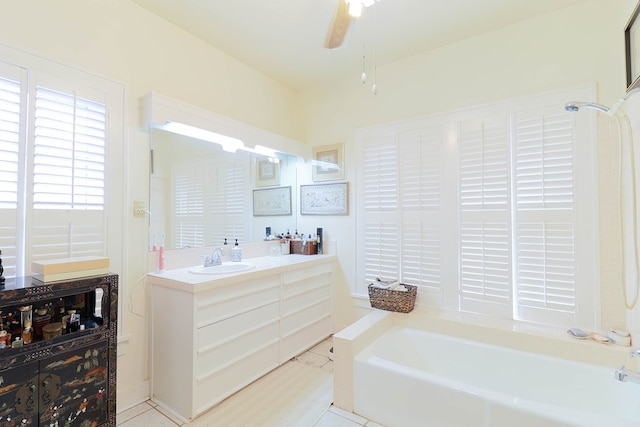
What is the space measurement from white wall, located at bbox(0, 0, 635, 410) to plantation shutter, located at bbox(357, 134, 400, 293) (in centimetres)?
31

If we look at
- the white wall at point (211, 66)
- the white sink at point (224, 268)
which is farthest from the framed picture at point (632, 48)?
the white sink at point (224, 268)

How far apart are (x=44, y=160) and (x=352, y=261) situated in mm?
2502

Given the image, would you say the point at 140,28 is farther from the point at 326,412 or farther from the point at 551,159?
the point at 551,159

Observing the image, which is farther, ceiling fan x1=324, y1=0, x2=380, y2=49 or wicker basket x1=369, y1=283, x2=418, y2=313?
wicker basket x1=369, y1=283, x2=418, y2=313

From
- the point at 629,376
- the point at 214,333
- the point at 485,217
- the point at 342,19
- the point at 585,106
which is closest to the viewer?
the point at 629,376

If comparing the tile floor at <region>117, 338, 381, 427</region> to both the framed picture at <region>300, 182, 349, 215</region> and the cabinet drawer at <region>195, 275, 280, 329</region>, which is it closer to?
the cabinet drawer at <region>195, 275, 280, 329</region>

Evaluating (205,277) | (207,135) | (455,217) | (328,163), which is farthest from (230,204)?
(455,217)

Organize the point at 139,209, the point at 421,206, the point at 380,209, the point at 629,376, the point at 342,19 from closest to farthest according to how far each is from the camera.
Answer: the point at 629,376 → the point at 342,19 → the point at 139,209 → the point at 421,206 → the point at 380,209

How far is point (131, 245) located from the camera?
204 centimetres

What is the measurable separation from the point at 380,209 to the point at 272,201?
1.16m

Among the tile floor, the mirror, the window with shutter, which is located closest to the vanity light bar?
the mirror

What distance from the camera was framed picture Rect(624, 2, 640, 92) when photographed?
1673 mm

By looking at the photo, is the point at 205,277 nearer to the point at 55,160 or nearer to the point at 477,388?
the point at 55,160

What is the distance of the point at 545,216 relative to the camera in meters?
2.18
